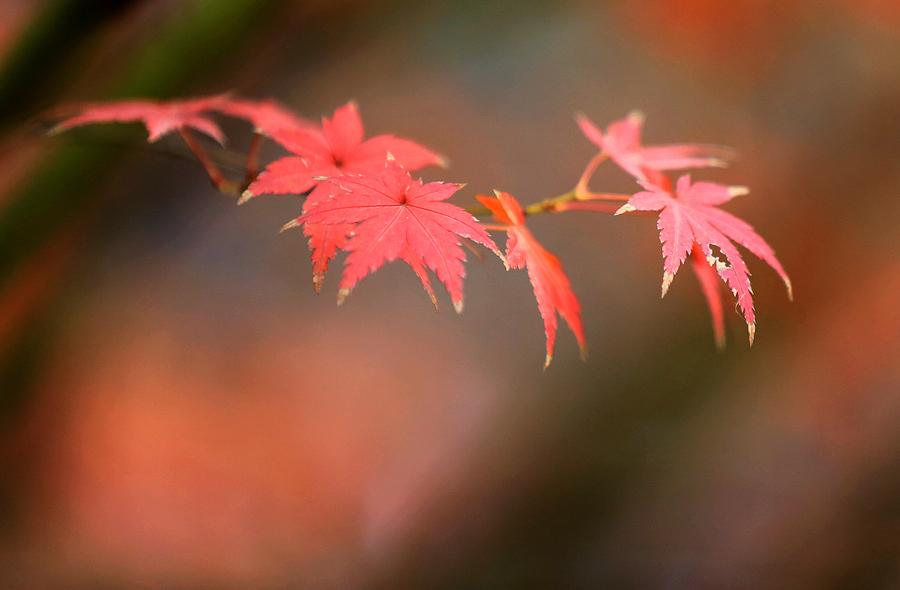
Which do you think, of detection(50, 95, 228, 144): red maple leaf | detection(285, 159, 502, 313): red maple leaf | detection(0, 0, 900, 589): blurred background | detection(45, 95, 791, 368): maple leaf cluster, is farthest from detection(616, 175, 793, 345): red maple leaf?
detection(0, 0, 900, 589): blurred background

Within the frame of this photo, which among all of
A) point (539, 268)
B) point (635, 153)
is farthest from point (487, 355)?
point (539, 268)

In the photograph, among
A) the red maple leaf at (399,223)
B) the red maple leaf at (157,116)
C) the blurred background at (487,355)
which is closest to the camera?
the red maple leaf at (399,223)

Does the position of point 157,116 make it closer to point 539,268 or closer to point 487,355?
point 539,268

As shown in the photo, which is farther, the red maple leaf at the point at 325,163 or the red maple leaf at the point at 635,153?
the red maple leaf at the point at 635,153

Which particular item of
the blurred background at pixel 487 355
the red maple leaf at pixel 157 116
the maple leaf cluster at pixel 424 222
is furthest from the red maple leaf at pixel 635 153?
the blurred background at pixel 487 355

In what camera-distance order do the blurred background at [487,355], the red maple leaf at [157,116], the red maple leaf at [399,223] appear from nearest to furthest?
the red maple leaf at [399,223], the red maple leaf at [157,116], the blurred background at [487,355]

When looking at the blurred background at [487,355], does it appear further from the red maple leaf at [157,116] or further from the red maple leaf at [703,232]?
the red maple leaf at [703,232]
